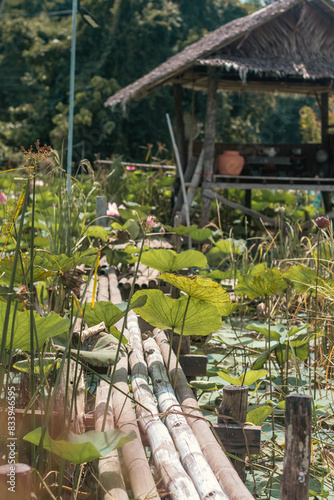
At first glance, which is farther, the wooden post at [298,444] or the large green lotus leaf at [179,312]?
the large green lotus leaf at [179,312]

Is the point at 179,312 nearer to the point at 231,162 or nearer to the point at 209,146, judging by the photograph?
the point at 209,146

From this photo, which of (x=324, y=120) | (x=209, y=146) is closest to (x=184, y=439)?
(x=209, y=146)

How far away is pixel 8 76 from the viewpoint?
73.6 feet

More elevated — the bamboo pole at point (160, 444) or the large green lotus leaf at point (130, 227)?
the large green lotus leaf at point (130, 227)

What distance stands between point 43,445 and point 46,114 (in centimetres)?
1625

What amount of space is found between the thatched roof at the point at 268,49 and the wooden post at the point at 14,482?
18.9 ft

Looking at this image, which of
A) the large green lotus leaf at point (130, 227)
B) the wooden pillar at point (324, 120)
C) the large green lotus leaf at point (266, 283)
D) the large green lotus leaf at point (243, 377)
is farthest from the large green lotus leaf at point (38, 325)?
the wooden pillar at point (324, 120)

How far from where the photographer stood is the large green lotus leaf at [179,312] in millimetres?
2105

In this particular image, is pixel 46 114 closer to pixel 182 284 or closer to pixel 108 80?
pixel 108 80

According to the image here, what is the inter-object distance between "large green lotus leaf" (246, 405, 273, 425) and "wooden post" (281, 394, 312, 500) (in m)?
0.68

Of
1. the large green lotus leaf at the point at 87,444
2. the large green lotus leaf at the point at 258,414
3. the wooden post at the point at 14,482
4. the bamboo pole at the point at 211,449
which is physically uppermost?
the large green lotus leaf at the point at 87,444

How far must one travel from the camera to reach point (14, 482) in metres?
1.24

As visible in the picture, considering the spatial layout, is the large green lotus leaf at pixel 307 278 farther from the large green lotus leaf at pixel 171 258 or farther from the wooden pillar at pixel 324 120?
the wooden pillar at pixel 324 120

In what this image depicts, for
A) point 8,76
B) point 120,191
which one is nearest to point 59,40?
point 8,76
